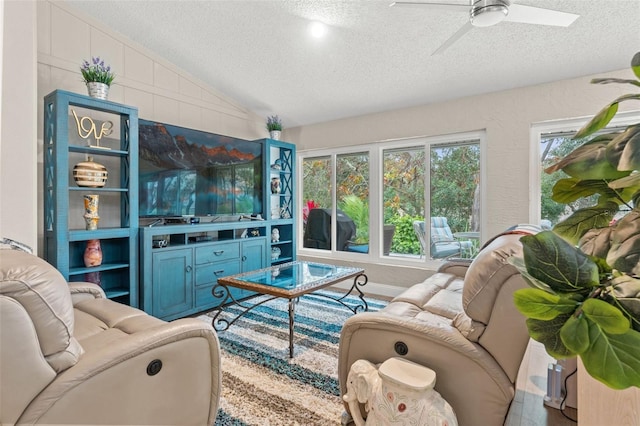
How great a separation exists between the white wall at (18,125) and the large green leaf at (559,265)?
2.80 m

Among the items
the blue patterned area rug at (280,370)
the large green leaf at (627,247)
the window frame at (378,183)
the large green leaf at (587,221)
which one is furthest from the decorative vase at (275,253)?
the large green leaf at (627,247)

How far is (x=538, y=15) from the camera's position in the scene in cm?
172

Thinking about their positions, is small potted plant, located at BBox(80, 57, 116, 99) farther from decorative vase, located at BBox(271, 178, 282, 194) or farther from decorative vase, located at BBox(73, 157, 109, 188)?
decorative vase, located at BBox(271, 178, 282, 194)

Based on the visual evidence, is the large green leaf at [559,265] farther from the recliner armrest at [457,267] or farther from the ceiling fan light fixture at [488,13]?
the recliner armrest at [457,267]

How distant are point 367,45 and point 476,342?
2.54 m

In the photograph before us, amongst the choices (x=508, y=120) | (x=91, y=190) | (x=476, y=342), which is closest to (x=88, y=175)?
(x=91, y=190)

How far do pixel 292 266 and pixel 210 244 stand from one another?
0.92m

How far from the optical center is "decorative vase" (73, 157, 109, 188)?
102 inches

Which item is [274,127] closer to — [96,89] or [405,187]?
[405,187]

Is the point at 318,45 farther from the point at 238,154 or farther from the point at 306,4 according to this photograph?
the point at 238,154

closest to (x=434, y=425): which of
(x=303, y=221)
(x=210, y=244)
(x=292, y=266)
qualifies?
(x=292, y=266)

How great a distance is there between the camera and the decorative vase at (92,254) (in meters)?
2.63

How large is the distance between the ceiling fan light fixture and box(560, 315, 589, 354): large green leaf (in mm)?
1806

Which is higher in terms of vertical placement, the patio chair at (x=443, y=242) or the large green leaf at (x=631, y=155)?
the large green leaf at (x=631, y=155)
